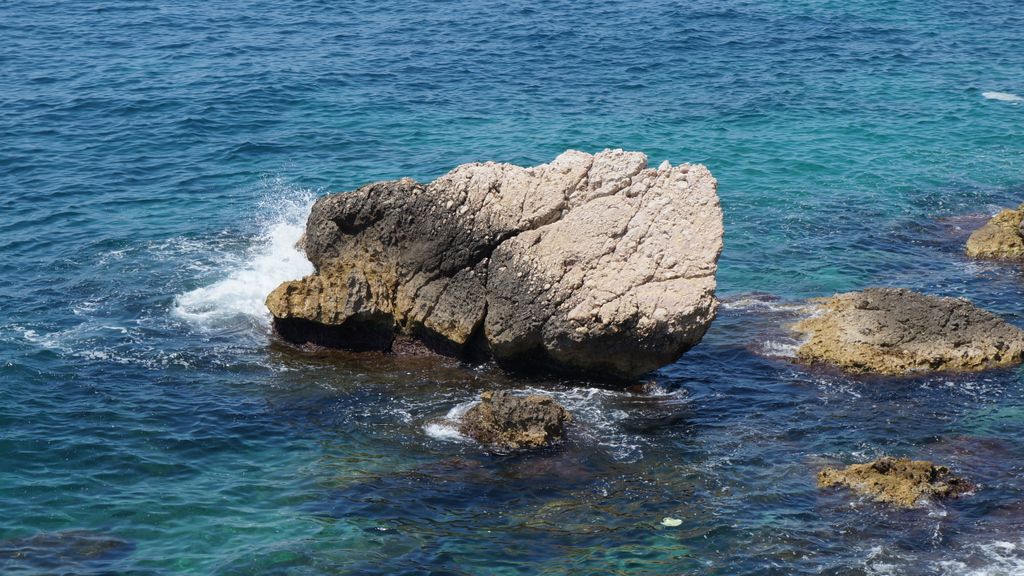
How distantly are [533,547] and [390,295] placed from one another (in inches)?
319

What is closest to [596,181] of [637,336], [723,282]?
[637,336]

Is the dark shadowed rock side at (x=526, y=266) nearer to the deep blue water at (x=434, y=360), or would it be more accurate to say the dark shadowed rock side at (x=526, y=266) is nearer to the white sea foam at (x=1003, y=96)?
the deep blue water at (x=434, y=360)

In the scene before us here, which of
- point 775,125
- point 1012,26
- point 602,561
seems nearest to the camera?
point 602,561

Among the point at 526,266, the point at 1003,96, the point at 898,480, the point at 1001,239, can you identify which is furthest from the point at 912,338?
the point at 1003,96

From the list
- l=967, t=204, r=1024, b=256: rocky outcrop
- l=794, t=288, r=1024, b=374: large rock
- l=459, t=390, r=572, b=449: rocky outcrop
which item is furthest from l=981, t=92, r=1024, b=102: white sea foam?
l=459, t=390, r=572, b=449: rocky outcrop

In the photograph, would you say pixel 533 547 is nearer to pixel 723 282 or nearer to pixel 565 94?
pixel 723 282

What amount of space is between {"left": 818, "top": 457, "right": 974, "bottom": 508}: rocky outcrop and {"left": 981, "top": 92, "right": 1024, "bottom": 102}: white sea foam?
28016 millimetres

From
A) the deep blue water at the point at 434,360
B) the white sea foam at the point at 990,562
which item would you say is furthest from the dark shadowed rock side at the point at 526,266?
the white sea foam at the point at 990,562

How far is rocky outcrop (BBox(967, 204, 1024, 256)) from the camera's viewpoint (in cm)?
3012

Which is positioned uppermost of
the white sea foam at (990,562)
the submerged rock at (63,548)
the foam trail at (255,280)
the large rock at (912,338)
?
the foam trail at (255,280)

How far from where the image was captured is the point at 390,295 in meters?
24.8

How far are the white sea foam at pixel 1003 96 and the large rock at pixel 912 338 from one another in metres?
21.3

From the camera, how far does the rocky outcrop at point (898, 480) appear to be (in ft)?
63.4

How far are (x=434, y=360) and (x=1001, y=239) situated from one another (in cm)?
1564
